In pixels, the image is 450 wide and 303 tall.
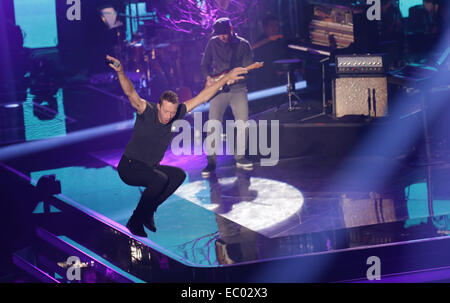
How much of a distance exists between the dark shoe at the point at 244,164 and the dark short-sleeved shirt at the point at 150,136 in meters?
2.27

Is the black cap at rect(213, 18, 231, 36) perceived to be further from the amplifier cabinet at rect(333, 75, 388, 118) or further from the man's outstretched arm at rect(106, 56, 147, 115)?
the man's outstretched arm at rect(106, 56, 147, 115)

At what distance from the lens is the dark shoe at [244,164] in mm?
6695

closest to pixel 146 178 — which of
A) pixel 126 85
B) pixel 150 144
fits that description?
pixel 150 144

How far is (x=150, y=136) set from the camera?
4484mm

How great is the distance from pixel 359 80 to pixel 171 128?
3.49 meters

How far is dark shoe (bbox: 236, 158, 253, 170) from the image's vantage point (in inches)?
264

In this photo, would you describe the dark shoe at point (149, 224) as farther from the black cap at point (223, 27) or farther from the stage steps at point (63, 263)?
the black cap at point (223, 27)

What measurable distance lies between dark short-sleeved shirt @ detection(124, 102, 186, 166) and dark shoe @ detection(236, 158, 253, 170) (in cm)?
227

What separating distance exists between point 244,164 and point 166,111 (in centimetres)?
249

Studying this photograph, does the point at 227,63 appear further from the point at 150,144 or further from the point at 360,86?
the point at 150,144

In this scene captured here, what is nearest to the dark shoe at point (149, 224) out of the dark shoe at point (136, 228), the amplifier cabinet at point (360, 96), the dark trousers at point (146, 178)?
the dark shoe at point (136, 228)

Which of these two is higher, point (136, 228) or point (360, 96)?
point (360, 96)

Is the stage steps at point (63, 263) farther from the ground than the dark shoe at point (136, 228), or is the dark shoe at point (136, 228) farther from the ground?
the dark shoe at point (136, 228)
